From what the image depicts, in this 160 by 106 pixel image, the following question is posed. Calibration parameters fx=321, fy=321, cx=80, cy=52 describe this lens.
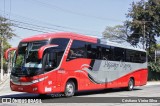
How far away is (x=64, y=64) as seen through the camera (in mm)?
17047

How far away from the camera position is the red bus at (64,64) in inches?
620

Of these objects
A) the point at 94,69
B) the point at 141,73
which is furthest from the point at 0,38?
the point at 94,69

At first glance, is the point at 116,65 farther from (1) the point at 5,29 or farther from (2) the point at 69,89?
(1) the point at 5,29

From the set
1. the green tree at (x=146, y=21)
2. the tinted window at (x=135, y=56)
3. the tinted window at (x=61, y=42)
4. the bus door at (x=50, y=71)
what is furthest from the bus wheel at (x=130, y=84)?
the green tree at (x=146, y=21)

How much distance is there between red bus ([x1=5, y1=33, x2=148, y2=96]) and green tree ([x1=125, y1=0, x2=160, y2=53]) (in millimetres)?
33238

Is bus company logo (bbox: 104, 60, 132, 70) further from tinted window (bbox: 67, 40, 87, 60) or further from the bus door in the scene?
the bus door

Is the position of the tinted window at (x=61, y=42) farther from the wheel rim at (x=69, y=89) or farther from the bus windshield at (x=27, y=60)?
the wheel rim at (x=69, y=89)

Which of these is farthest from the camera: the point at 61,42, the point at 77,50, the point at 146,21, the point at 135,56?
the point at 146,21

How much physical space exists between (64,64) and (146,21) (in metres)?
40.0

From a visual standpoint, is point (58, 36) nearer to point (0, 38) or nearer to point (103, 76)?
point (103, 76)

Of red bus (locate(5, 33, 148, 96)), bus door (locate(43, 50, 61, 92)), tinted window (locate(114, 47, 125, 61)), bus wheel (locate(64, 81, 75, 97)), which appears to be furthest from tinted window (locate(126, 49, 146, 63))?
bus door (locate(43, 50, 61, 92))

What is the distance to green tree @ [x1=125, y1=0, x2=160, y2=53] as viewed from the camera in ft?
179

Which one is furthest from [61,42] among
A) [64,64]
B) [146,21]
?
[146,21]

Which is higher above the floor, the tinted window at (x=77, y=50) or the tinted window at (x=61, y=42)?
the tinted window at (x=61, y=42)
